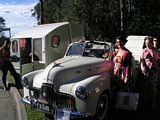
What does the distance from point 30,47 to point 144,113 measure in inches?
372

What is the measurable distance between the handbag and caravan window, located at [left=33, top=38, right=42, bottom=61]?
747 cm

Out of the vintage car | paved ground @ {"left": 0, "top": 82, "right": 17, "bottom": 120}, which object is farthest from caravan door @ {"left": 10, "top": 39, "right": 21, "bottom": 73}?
the vintage car

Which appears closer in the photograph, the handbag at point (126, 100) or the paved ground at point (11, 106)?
the handbag at point (126, 100)

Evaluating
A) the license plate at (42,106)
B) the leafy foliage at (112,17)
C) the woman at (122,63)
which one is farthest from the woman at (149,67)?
the leafy foliage at (112,17)

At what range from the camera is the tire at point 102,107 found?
886 cm

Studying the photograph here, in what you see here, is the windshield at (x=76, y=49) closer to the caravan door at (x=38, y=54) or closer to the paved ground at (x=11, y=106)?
the paved ground at (x=11, y=106)

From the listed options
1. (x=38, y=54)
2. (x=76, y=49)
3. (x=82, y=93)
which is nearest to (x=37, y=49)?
(x=38, y=54)

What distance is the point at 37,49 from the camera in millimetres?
16547

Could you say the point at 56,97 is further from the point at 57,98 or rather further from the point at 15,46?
the point at 15,46

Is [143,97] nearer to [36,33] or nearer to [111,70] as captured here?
[111,70]

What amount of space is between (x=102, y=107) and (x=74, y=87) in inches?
36.9

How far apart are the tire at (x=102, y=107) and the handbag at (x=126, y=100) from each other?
0.31 meters

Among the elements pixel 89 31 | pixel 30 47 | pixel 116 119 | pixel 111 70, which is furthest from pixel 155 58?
pixel 89 31

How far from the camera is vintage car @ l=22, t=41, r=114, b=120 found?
843cm
